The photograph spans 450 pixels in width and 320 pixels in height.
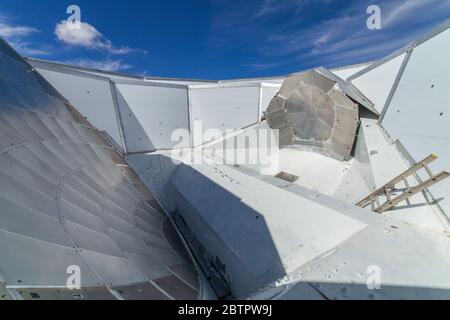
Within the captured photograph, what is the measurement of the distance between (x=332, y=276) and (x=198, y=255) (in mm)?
3379

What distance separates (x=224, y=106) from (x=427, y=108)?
680cm

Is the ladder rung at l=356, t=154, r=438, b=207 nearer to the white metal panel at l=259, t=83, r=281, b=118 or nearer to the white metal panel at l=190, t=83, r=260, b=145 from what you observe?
the white metal panel at l=190, t=83, r=260, b=145

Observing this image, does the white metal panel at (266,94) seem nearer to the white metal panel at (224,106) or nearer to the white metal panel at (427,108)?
the white metal panel at (224,106)

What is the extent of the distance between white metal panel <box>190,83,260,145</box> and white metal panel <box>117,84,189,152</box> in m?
0.54

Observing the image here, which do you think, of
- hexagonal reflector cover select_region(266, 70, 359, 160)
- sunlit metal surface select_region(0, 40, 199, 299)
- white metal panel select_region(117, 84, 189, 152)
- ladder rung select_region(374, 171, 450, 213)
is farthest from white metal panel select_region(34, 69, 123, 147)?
ladder rung select_region(374, 171, 450, 213)

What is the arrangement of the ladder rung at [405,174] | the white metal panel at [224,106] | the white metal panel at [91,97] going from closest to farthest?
the ladder rung at [405,174] → the white metal panel at [91,97] → the white metal panel at [224,106]

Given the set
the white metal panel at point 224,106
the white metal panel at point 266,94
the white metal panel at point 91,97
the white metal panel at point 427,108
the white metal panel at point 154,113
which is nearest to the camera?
the white metal panel at point 427,108

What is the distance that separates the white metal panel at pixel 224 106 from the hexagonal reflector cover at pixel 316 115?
4.84 feet

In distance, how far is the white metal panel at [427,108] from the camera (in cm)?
482

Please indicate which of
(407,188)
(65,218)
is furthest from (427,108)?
(65,218)

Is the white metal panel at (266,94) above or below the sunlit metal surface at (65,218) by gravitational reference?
above

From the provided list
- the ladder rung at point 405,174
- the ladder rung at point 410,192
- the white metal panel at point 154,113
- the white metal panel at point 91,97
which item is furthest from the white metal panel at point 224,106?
the ladder rung at point 410,192
